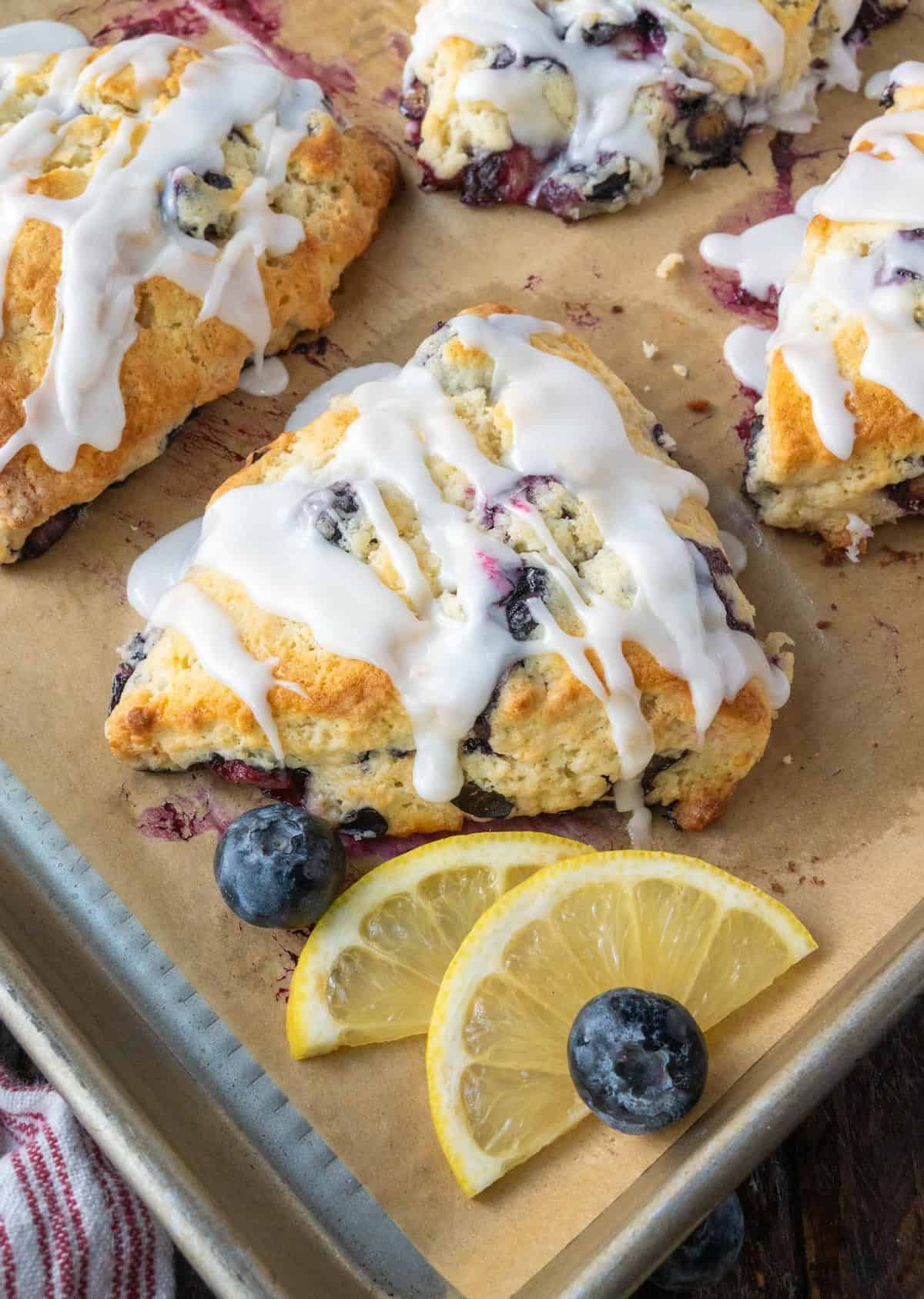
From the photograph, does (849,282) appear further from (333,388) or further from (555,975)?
(555,975)

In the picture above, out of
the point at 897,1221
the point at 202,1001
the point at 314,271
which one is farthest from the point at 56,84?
the point at 897,1221

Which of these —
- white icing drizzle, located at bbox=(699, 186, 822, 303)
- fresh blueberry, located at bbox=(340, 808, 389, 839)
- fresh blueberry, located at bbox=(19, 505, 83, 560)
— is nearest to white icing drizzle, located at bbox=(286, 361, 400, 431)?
fresh blueberry, located at bbox=(19, 505, 83, 560)

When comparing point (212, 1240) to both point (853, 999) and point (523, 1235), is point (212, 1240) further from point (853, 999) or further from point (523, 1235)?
point (853, 999)

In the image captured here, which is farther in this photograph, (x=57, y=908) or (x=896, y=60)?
(x=896, y=60)

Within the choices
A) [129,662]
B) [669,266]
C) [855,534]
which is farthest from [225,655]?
[669,266]

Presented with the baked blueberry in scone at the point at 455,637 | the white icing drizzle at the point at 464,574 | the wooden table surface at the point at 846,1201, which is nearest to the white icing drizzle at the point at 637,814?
the baked blueberry in scone at the point at 455,637

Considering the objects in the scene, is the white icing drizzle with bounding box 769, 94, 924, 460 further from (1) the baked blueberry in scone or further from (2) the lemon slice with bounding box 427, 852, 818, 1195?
(2) the lemon slice with bounding box 427, 852, 818, 1195
